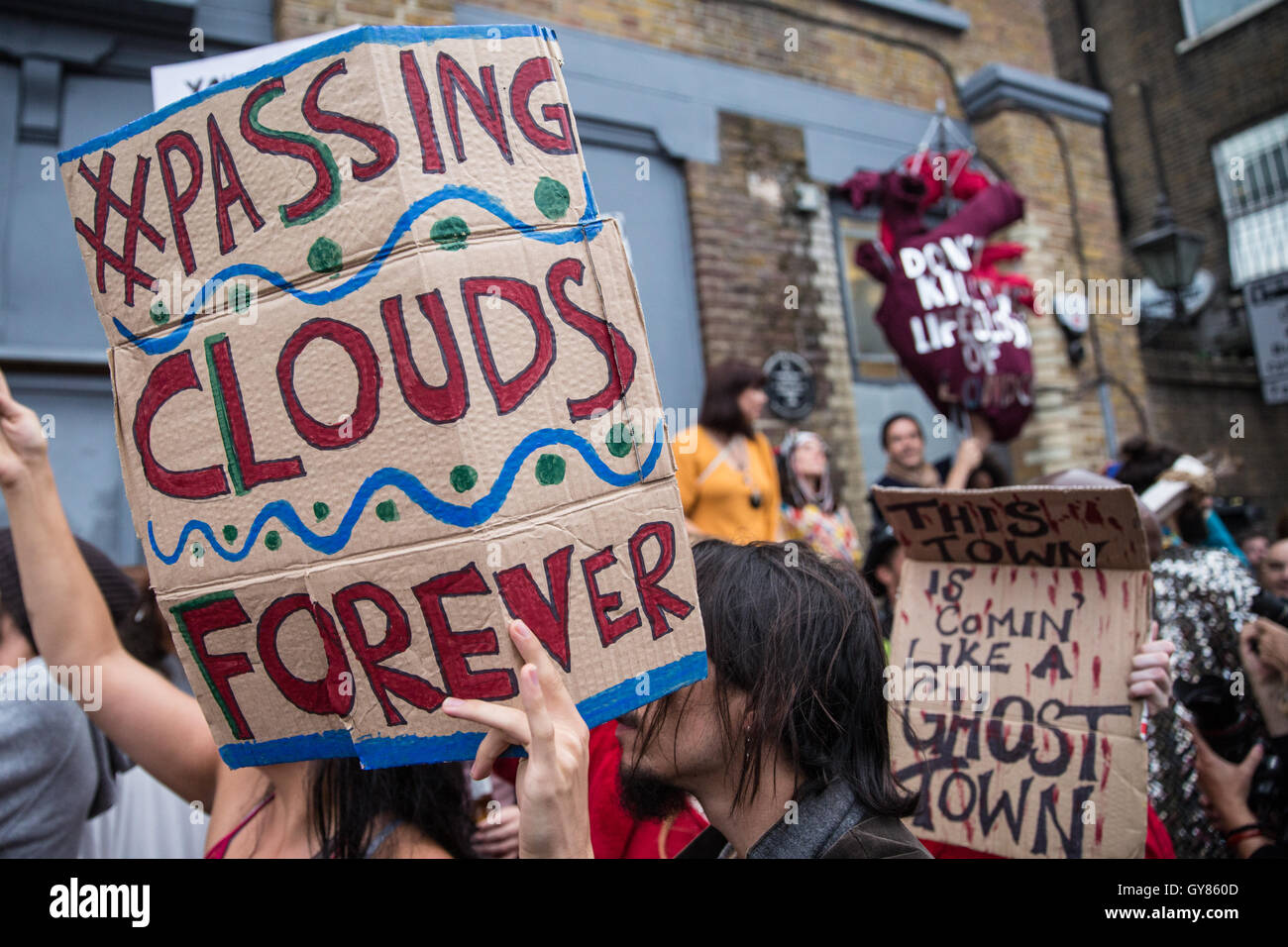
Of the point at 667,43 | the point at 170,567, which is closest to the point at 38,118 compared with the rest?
the point at 667,43

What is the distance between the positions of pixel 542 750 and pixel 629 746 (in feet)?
1.31

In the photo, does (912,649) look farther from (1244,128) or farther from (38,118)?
(1244,128)

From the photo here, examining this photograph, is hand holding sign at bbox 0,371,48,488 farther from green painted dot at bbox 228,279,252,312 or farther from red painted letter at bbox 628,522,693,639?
red painted letter at bbox 628,522,693,639

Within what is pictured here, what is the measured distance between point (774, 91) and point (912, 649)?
5203 mm

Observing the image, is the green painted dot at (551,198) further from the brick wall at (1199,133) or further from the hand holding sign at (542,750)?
the brick wall at (1199,133)

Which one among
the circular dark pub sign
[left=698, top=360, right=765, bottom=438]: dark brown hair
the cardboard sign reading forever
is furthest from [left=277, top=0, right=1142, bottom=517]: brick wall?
the cardboard sign reading forever

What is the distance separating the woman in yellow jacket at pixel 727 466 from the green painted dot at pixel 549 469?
2861mm

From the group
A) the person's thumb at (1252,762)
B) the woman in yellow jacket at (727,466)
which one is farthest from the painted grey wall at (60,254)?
the person's thumb at (1252,762)

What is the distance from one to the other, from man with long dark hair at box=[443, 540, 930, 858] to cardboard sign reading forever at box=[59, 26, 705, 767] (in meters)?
0.24

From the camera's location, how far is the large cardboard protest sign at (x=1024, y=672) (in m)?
1.91

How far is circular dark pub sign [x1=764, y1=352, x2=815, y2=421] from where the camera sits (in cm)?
598

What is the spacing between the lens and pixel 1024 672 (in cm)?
206

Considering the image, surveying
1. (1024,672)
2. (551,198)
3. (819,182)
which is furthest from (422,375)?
(819,182)

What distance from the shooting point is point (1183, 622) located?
2.76 m
